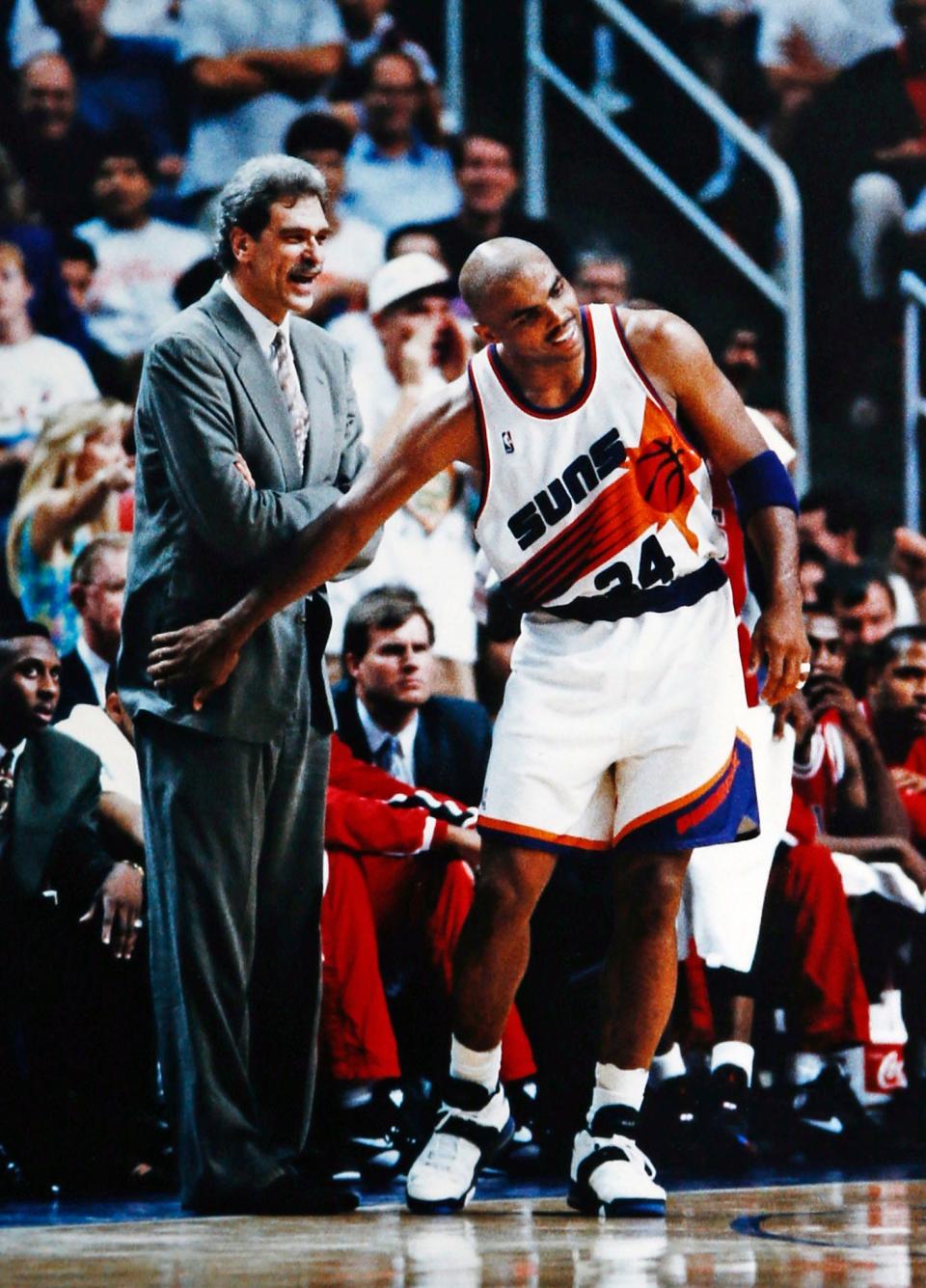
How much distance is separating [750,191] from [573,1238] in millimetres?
5148

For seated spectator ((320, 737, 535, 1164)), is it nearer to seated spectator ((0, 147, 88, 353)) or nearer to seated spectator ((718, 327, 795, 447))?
seated spectator ((0, 147, 88, 353))

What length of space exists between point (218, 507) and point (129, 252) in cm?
317

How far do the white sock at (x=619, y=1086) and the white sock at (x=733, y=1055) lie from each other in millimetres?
1106

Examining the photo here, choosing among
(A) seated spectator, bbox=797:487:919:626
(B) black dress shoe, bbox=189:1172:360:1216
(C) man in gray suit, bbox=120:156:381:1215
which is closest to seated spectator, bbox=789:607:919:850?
(A) seated spectator, bbox=797:487:919:626

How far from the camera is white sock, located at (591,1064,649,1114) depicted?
2.96 meters

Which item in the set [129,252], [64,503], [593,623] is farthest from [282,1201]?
[129,252]

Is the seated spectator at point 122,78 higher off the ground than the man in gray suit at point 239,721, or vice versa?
the seated spectator at point 122,78

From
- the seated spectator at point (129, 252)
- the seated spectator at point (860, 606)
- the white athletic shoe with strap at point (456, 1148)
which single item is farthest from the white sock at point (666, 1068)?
the seated spectator at point (129, 252)

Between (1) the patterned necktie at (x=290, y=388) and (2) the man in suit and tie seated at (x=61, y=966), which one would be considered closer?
(1) the patterned necktie at (x=290, y=388)

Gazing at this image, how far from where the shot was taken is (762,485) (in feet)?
9.75

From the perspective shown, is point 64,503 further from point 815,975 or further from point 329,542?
point 329,542

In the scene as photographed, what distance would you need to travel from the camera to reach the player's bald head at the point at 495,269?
2842 mm

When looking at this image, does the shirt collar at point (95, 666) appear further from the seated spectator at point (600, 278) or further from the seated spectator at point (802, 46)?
the seated spectator at point (802, 46)

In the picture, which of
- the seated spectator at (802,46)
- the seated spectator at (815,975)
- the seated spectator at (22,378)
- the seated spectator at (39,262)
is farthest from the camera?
the seated spectator at (802,46)
